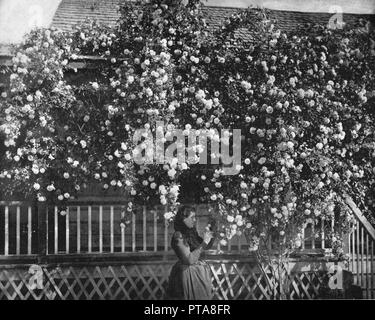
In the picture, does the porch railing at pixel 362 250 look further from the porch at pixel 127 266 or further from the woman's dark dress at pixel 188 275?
the woman's dark dress at pixel 188 275

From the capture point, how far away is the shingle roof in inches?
392

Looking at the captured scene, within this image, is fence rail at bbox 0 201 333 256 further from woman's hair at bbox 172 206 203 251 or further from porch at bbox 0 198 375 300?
woman's hair at bbox 172 206 203 251

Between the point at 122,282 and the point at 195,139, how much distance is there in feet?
7.86

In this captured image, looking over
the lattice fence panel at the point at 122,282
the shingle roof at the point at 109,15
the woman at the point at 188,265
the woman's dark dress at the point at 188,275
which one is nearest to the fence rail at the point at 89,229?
the lattice fence panel at the point at 122,282

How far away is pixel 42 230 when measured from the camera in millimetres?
7316

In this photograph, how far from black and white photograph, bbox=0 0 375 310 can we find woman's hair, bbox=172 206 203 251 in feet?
0.06

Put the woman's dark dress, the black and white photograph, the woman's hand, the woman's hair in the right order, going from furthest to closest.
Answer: the black and white photograph
the woman's hand
the woman's hair
the woman's dark dress

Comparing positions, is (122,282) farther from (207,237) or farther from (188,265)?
(207,237)

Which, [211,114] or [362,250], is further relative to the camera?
[362,250]

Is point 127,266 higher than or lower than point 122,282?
higher

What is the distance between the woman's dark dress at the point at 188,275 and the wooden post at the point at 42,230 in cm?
198

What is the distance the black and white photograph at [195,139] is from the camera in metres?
6.86

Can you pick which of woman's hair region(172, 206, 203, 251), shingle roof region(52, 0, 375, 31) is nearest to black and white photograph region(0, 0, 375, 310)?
woman's hair region(172, 206, 203, 251)

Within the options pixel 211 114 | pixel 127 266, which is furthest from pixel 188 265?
pixel 211 114
